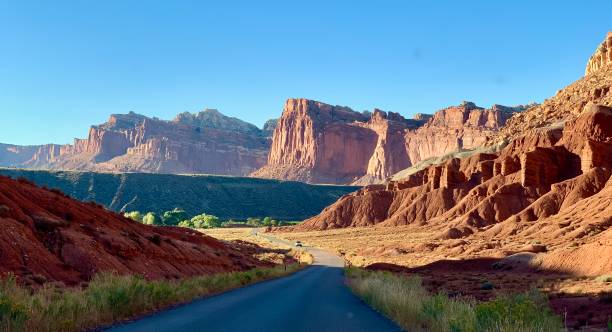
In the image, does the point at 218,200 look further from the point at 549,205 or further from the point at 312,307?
the point at 312,307

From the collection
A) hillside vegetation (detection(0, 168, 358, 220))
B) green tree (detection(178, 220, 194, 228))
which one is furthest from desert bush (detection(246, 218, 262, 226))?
green tree (detection(178, 220, 194, 228))

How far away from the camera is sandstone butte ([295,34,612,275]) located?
53.6 metres

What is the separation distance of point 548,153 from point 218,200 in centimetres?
11796

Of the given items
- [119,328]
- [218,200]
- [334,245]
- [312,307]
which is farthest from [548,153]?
[218,200]

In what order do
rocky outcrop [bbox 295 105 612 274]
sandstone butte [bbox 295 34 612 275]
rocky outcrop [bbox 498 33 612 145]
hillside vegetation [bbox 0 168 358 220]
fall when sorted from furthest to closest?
1. hillside vegetation [bbox 0 168 358 220]
2. rocky outcrop [bbox 498 33 612 145]
3. rocky outcrop [bbox 295 105 612 274]
4. sandstone butte [bbox 295 34 612 275]

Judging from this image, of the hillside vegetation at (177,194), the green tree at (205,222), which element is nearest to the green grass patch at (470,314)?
the green tree at (205,222)

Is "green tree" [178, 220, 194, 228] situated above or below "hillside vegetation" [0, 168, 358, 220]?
below

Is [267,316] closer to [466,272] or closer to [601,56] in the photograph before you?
[466,272]

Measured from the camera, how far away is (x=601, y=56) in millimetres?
130500

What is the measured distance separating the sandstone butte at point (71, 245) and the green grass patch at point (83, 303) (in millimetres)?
4268

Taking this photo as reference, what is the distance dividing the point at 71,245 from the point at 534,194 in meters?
72.8

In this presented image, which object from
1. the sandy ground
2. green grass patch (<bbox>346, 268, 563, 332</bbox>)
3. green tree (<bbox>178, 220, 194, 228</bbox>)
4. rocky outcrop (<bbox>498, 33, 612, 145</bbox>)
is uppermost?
rocky outcrop (<bbox>498, 33, 612, 145</bbox>)

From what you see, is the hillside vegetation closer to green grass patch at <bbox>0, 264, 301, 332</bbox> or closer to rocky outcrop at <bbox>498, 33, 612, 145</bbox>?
rocky outcrop at <bbox>498, 33, 612, 145</bbox>

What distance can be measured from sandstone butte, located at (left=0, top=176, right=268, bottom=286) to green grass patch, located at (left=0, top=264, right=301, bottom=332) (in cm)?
427
